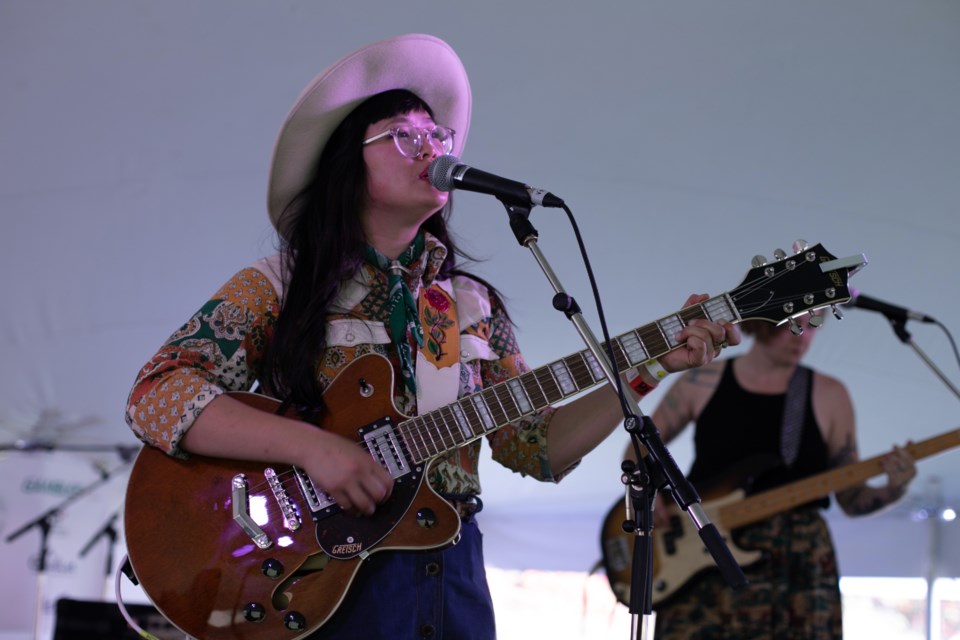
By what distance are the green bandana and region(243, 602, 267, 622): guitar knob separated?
53cm

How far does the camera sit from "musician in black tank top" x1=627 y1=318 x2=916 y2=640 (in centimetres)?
342

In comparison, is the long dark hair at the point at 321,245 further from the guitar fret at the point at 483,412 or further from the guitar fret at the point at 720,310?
the guitar fret at the point at 720,310

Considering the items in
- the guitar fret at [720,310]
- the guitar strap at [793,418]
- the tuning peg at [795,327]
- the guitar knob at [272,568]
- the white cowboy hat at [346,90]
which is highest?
the white cowboy hat at [346,90]

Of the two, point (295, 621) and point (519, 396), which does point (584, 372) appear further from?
point (295, 621)

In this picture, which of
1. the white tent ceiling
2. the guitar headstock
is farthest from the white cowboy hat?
the white tent ceiling

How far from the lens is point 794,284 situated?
6.19 feet

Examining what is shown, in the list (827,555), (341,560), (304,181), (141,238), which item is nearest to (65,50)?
(141,238)

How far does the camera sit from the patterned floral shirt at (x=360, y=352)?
187 cm

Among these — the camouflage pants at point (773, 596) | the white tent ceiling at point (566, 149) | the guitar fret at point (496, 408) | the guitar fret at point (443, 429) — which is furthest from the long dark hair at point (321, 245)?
the white tent ceiling at point (566, 149)

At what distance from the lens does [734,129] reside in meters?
4.91

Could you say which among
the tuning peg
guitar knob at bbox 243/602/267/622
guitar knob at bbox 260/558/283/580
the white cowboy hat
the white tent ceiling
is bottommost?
guitar knob at bbox 243/602/267/622

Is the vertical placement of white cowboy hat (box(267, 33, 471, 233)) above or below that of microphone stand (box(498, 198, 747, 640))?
above

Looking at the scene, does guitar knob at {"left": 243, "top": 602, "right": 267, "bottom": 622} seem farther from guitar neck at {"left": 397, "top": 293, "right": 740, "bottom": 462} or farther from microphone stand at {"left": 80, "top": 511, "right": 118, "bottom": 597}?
microphone stand at {"left": 80, "top": 511, "right": 118, "bottom": 597}

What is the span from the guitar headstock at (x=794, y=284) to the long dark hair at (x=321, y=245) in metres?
0.74
